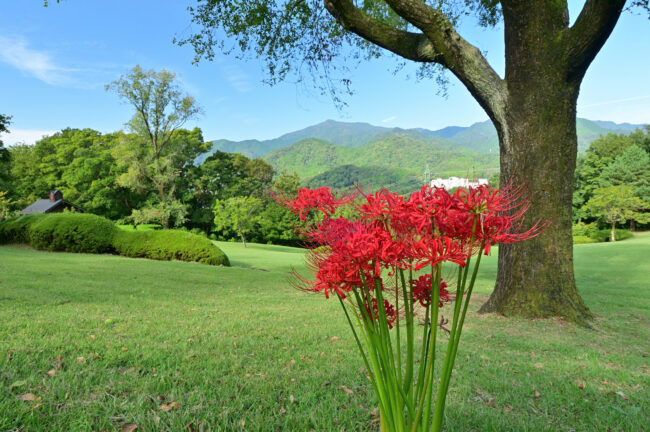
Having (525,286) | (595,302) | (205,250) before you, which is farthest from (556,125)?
(205,250)

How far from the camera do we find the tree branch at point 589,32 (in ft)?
17.2

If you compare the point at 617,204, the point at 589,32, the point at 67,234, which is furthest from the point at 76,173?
the point at 617,204

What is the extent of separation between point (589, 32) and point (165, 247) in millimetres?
14309

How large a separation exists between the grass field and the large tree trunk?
51cm

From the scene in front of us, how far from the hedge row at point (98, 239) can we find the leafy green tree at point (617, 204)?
38122 mm

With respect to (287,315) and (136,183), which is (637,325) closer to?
(287,315)

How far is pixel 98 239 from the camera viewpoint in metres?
14.2

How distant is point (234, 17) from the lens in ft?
28.4

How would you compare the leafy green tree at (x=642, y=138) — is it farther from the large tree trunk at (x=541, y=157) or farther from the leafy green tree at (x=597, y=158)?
the large tree trunk at (x=541, y=157)

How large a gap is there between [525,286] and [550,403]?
338 centimetres

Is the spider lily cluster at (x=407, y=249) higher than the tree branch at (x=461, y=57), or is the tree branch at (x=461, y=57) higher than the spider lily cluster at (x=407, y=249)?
the tree branch at (x=461, y=57)

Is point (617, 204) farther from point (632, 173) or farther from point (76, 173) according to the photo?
point (76, 173)

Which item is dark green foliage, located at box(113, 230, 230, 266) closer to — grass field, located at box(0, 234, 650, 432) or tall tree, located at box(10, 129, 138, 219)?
grass field, located at box(0, 234, 650, 432)

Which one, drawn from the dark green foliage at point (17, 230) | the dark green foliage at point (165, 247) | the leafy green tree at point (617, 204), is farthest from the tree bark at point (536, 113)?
the leafy green tree at point (617, 204)
